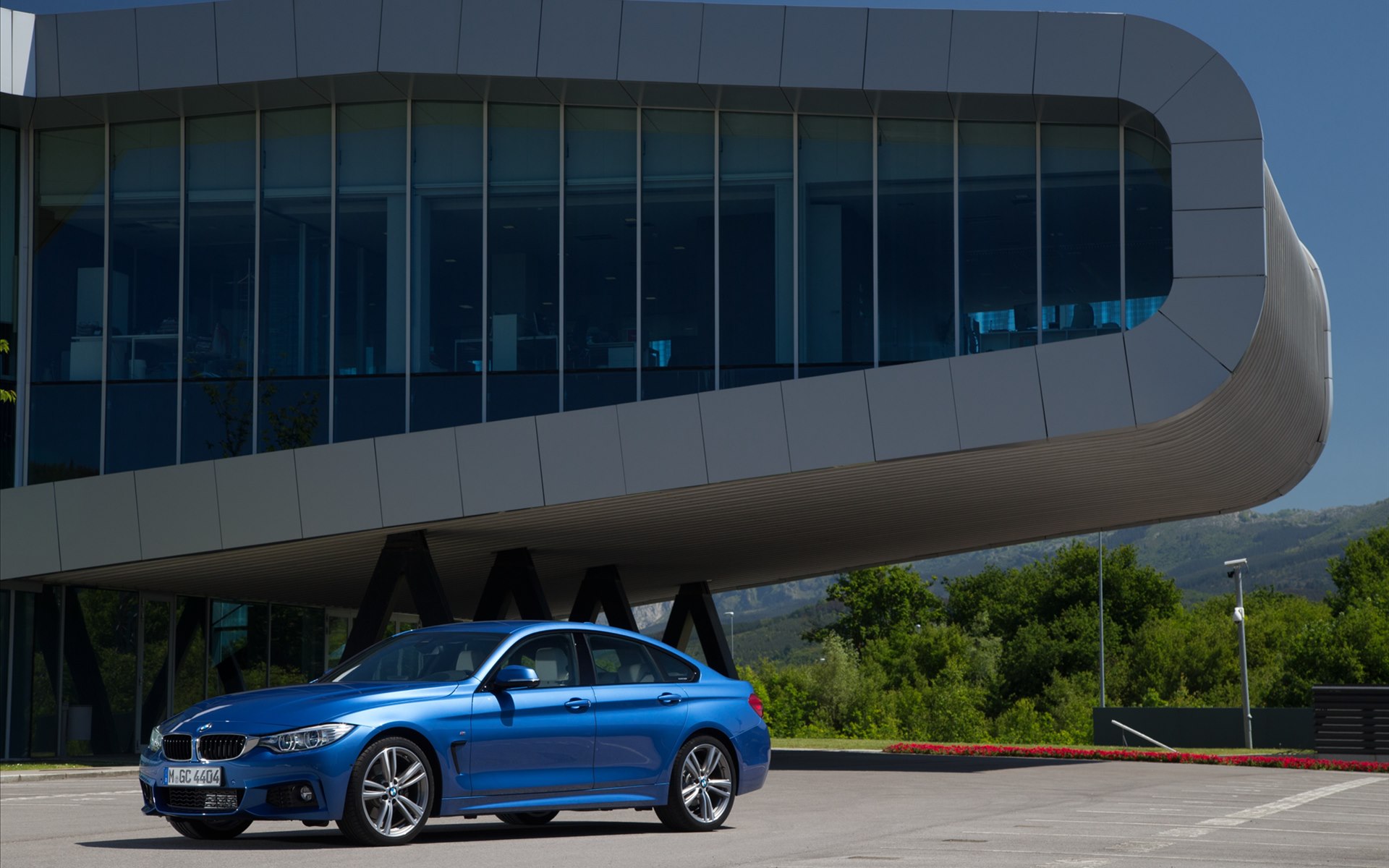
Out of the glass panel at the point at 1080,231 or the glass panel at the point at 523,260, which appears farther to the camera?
the glass panel at the point at 523,260

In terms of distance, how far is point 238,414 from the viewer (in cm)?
2602

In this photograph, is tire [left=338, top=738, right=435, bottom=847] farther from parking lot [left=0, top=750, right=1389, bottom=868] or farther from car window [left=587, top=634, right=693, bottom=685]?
car window [left=587, top=634, right=693, bottom=685]

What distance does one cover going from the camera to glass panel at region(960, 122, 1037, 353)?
2438 centimetres

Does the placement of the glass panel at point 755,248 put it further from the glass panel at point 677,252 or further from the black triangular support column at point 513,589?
the black triangular support column at point 513,589

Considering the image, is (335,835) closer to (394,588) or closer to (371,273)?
(394,588)

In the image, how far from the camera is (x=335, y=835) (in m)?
10.4

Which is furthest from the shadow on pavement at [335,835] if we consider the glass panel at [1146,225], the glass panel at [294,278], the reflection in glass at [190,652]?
the reflection in glass at [190,652]

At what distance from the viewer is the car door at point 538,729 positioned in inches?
403

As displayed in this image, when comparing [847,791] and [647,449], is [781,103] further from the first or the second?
[847,791]

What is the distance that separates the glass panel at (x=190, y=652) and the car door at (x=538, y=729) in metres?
20.3

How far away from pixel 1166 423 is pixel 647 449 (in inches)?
274

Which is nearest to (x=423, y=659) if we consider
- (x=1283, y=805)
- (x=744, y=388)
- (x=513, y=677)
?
(x=513, y=677)

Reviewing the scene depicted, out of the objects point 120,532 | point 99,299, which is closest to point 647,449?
point 120,532

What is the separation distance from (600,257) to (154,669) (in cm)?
1134
